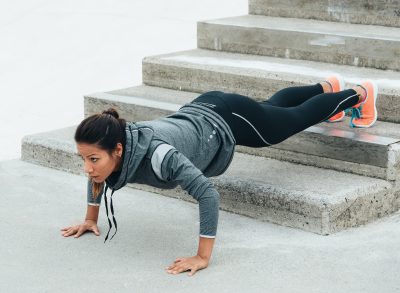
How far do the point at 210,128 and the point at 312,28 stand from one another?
1947mm

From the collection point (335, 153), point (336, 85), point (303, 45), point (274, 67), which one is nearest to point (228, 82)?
point (274, 67)

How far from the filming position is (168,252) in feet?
13.5

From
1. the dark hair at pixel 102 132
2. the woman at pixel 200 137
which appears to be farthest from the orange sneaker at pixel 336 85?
the dark hair at pixel 102 132

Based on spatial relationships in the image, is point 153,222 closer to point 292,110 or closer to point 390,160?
point 292,110

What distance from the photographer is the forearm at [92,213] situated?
4.36m

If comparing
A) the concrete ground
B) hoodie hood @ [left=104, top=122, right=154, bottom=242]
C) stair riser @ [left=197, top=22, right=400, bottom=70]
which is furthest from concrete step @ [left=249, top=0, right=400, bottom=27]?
hoodie hood @ [left=104, top=122, right=154, bottom=242]

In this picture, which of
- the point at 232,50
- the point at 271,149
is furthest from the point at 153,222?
the point at 232,50

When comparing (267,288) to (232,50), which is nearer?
(267,288)

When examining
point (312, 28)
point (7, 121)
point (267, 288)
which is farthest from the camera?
point (7, 121)

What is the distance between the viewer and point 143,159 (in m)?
3.96

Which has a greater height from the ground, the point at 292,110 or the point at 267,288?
the point at 292,110

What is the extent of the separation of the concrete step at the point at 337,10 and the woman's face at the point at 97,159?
2.79m

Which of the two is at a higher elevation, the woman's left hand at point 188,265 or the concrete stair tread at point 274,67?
the concrete stair tread at point 274,67

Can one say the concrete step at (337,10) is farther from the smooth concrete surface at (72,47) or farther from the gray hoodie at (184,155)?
the gray hoodie at (184,155)
